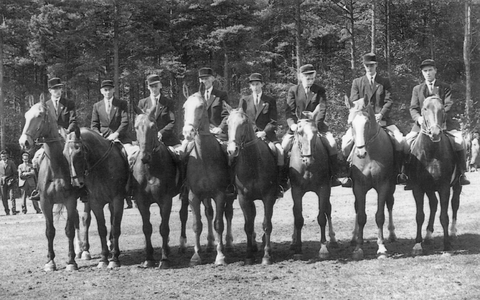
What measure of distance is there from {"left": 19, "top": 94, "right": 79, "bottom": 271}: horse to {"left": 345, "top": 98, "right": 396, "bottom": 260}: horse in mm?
5591

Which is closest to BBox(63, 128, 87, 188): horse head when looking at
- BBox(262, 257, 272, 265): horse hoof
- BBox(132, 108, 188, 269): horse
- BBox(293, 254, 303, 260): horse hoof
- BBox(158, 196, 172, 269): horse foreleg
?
BBox(132, 108, 188, 269): horse

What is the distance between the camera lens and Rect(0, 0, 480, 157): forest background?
1565 inches

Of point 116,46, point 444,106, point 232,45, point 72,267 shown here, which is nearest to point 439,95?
point 444,106

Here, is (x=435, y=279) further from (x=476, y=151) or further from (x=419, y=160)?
(x=476, y=151)

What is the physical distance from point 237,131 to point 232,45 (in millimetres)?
33989

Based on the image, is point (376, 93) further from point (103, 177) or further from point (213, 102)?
point (103, 177)

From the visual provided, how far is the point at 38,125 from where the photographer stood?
10531 millimetres

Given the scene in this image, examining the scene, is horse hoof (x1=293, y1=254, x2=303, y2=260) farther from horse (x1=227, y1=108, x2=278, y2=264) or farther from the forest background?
the forest background

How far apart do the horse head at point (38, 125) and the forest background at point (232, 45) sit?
92.8 ft

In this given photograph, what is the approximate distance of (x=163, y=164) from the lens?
11.1m

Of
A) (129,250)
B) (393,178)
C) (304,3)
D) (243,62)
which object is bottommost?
(129,250)

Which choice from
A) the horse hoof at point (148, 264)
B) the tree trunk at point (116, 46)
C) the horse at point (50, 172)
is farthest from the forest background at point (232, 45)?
the horse hoof at point (148, 264)

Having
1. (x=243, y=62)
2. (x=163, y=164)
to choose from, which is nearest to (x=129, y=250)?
(x=163, y=164)

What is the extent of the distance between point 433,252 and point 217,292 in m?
4.88
